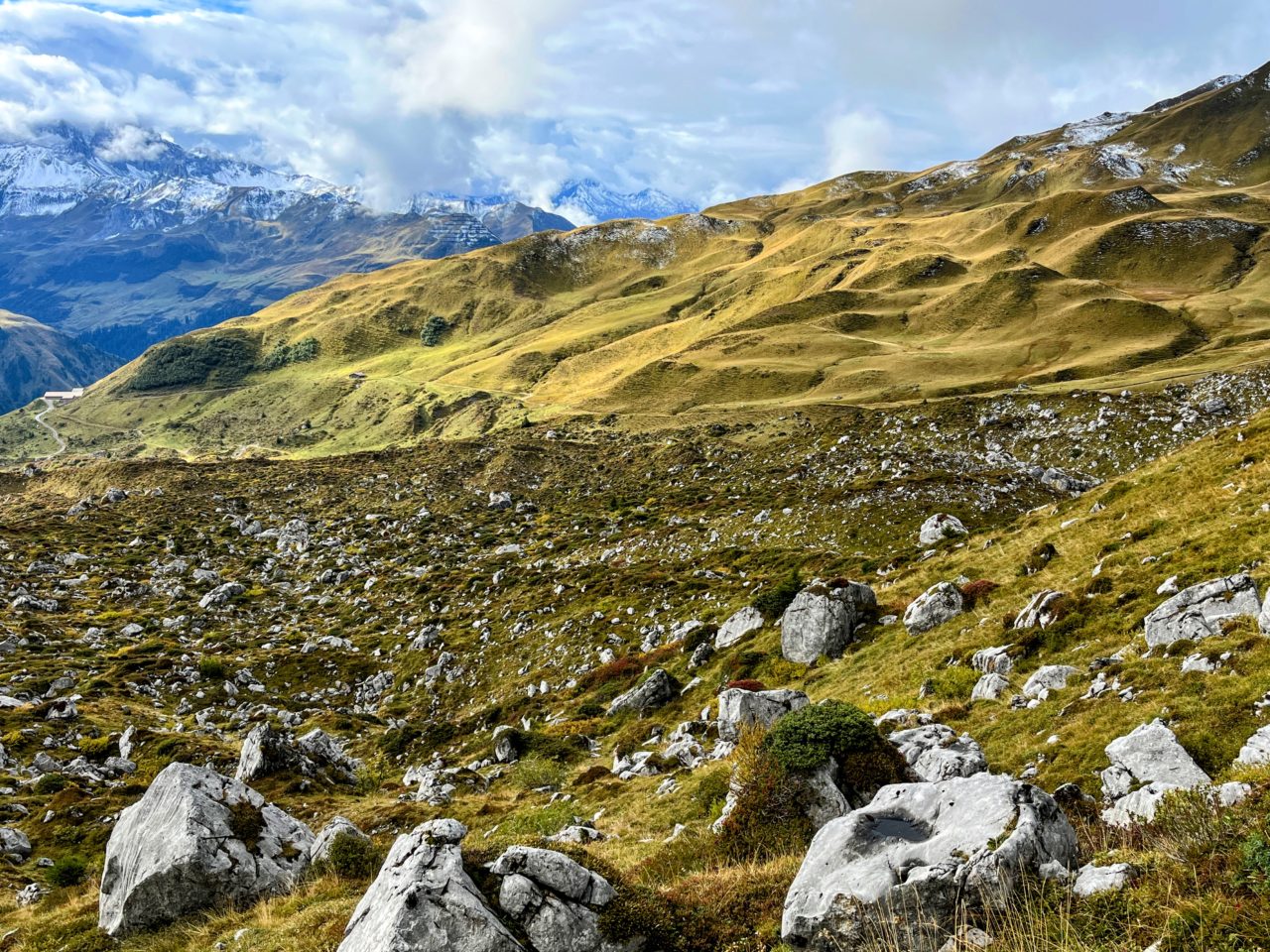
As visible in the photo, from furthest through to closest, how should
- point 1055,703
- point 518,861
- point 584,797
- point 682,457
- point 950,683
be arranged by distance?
1. point 682,457
2. point 584,797
3. point 950,683
4. point 1055,703
5. point 518,861

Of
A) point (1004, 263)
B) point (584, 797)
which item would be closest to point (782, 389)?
point (1004, 263)

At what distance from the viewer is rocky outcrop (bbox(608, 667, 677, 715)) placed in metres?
35.1

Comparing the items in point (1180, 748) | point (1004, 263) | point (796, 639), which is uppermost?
point (1004, 263)

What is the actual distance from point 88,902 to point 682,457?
86825 mm

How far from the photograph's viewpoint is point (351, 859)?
58.1ft

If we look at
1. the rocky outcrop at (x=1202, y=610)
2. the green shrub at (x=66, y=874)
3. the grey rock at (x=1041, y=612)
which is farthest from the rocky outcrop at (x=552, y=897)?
the green shrub at (x=66, y=874)

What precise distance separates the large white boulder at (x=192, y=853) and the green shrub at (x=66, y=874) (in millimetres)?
6908

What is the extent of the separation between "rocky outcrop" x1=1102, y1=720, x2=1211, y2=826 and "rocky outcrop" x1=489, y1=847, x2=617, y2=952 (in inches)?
331

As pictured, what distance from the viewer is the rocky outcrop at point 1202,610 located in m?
16.4

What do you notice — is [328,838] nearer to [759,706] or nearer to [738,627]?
[759,706]

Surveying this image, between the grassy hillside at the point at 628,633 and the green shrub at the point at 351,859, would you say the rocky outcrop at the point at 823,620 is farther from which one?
the green shrub at the point at 351,859

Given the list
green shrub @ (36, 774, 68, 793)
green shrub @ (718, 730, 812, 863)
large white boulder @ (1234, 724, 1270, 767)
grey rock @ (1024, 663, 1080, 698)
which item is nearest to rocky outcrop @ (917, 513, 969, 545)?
grey rock @ (1024, 663, 1080, 698)

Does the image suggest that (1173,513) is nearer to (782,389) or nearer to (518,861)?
(518,861)

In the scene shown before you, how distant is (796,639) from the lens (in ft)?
107
